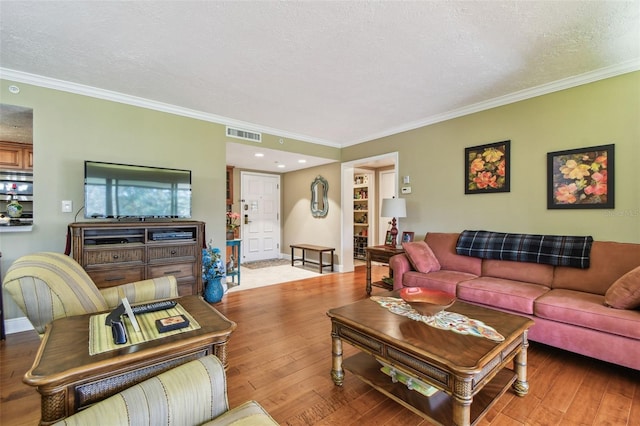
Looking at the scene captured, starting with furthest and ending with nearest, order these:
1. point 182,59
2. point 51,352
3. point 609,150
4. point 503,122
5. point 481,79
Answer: point 503,122 < point 481,79 < point 609,150 < point 182,59 < point 51,352

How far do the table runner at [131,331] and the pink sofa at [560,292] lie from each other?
2.52m

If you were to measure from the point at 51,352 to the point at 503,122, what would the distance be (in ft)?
14.2

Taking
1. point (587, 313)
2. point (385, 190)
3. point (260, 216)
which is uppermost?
point (385, 190)

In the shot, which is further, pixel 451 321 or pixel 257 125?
pixel 257 125

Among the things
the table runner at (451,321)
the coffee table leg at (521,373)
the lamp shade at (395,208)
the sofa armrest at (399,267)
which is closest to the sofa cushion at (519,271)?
the sofa armrest at (399,267)

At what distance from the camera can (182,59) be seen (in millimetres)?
2545

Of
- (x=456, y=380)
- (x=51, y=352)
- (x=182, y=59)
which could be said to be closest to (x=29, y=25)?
(x=182, y=59)

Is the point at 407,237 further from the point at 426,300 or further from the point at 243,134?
the point at 243,134

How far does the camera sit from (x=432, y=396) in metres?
1.65

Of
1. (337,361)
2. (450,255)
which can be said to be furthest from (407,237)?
(337,361)

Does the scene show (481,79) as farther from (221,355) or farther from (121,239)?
(121,239)

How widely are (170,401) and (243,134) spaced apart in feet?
12.7

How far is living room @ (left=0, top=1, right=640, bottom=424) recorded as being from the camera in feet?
8.93

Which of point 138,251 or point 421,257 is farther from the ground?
point 138,251
